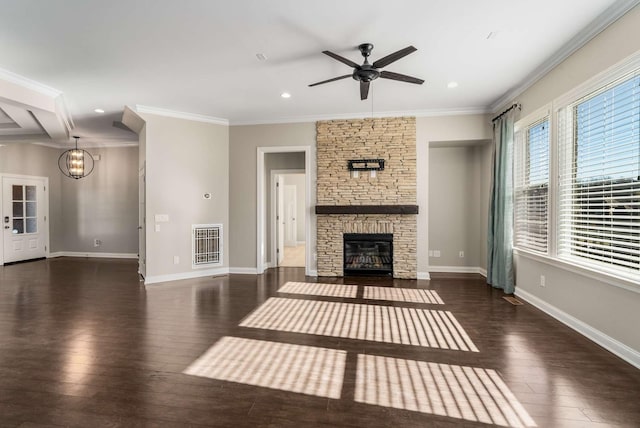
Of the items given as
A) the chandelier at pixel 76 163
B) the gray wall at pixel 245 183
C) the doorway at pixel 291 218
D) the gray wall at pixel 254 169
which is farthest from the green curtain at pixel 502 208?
the chandelier at pixel 76 163

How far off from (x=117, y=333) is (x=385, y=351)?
8.77 feet

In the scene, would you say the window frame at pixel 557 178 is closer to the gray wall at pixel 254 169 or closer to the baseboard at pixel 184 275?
the gray wall at pixel 254 169

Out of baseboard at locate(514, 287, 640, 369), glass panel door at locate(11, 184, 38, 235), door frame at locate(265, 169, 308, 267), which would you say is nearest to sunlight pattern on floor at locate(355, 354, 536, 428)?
baseboard at locate(514, 287, 640, 369)

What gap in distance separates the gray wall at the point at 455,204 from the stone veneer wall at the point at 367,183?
0.81 metres

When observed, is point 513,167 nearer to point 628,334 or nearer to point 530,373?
point 628,334

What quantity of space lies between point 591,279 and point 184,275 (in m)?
5.73

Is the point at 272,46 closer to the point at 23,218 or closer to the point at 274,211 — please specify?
the point at 274,211

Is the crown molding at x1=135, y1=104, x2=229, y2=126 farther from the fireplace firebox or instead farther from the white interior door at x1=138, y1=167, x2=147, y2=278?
the fireplace firebox

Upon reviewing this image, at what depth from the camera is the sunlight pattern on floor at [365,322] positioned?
10.2 ft

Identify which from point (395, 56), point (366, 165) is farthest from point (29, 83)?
point (366, 165)

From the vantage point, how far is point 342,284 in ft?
17.5

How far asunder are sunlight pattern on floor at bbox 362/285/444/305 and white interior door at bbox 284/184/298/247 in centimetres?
601

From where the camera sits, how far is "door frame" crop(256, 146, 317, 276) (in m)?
5.98

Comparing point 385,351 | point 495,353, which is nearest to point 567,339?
point 495,353
